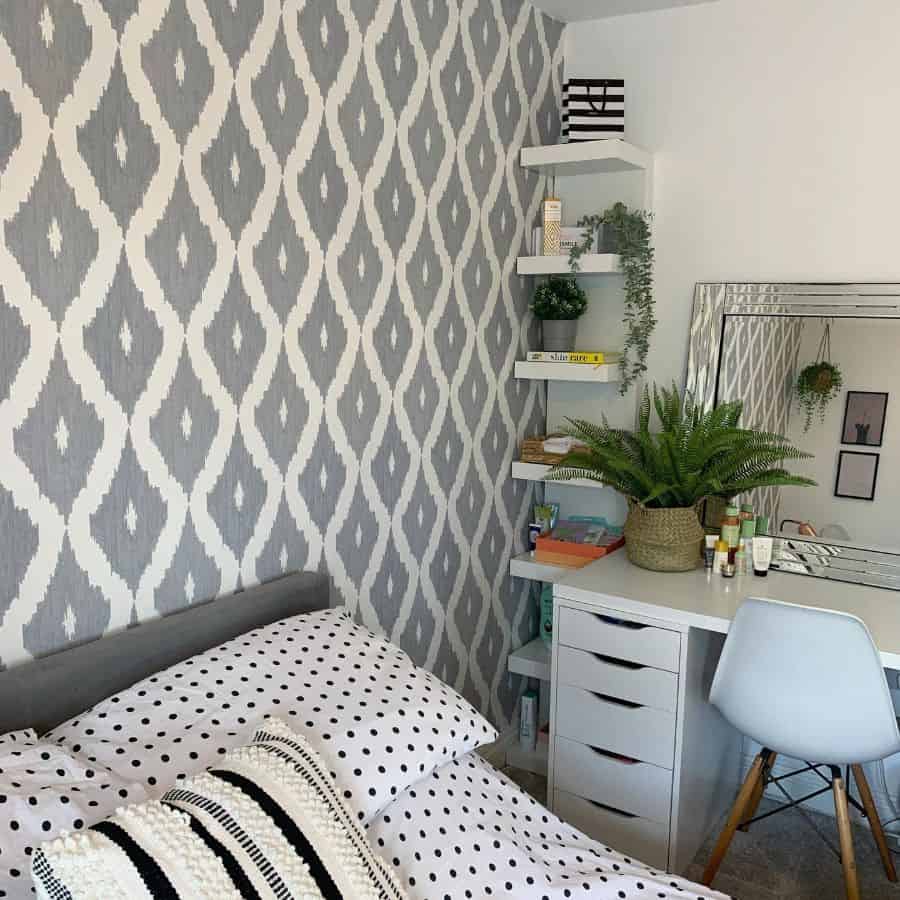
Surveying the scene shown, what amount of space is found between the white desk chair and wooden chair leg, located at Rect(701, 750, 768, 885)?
113mm

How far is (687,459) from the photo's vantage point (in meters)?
2.55

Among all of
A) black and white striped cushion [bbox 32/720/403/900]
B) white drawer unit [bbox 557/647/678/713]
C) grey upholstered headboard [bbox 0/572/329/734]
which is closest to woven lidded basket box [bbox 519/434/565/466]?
white drawer unit [bbox 557/647/678/713]

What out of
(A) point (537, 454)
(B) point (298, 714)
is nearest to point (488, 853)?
(B) point (298, 714)

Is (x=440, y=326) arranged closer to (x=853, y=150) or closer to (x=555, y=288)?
(x=555, y=288)

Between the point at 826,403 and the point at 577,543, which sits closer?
the point at 826,403

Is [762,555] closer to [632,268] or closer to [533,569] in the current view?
[533,569]

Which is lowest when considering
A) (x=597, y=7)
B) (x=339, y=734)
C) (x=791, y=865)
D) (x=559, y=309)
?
(x=791, y=865)

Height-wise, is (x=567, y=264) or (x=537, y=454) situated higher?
(x=567, y=264)

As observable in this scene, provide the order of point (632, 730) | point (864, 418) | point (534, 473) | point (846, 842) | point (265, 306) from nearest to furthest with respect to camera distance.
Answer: point (265, 306) → point (846, 842) → point (632, 730) → point (864, 418) → point (534, 473)

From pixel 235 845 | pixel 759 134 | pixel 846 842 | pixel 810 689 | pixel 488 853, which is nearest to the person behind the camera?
pixel 235 845

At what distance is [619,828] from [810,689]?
2.39ft

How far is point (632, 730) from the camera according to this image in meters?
2.46

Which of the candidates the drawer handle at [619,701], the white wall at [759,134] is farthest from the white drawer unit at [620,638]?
the white wall at [759,134]

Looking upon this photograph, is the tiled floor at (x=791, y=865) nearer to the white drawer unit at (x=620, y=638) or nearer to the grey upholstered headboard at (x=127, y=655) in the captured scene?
the white drawer unit at (x=620, y=638)
